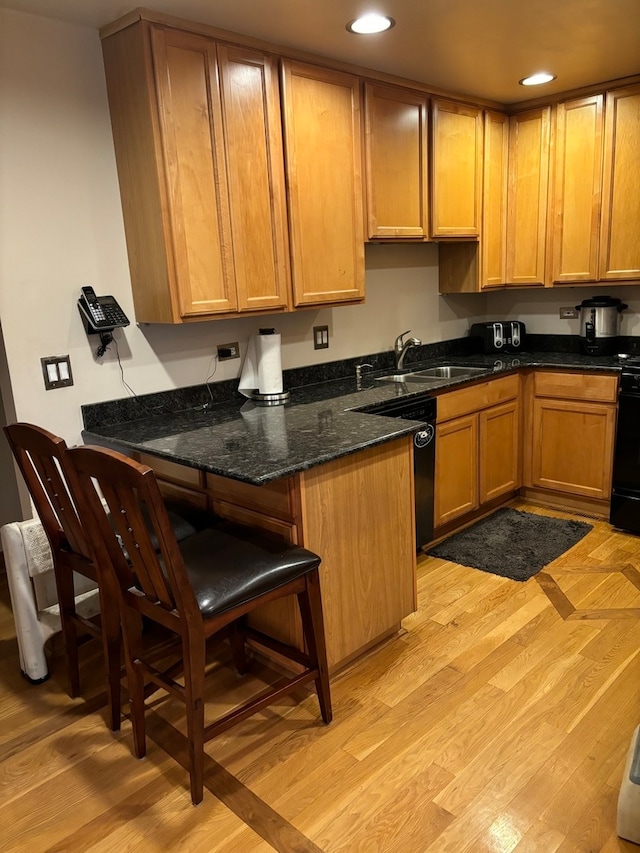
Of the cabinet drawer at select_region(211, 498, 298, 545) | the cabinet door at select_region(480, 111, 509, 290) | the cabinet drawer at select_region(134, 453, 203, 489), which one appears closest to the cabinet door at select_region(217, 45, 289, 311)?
the cabinet drawer at select_region(134, 453, 203, 489)

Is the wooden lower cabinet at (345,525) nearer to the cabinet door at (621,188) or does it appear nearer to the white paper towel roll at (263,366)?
the white paper towel roll at (263,366)

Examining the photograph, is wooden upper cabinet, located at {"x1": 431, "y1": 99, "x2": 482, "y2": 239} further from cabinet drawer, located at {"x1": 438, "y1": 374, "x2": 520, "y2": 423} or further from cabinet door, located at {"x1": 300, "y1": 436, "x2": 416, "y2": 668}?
cabinet door, located at {"x1": 300, "y1": 436, "x2": 416, "y2": 668}

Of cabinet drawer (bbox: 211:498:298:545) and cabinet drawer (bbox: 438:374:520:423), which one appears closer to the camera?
cabinet drawer (bbox: 211:498:298:545)

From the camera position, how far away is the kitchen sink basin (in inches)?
139

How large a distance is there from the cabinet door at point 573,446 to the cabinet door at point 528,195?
2.74ft

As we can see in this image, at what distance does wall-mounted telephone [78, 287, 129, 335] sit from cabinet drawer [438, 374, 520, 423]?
5.23ft

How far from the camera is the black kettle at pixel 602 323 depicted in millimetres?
3732

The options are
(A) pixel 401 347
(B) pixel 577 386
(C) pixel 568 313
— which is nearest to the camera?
(B) pixel 577 386

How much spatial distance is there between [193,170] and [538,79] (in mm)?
2031

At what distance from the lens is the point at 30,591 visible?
2.28 metres

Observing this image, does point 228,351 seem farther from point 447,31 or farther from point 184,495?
point 447,31

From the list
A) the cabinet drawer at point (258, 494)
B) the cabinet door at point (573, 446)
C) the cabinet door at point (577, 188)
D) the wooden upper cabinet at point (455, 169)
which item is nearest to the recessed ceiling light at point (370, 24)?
the wooden upper cabinet at point (455, 169)

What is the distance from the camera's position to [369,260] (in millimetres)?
3510

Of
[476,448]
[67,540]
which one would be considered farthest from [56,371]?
[476,448]
